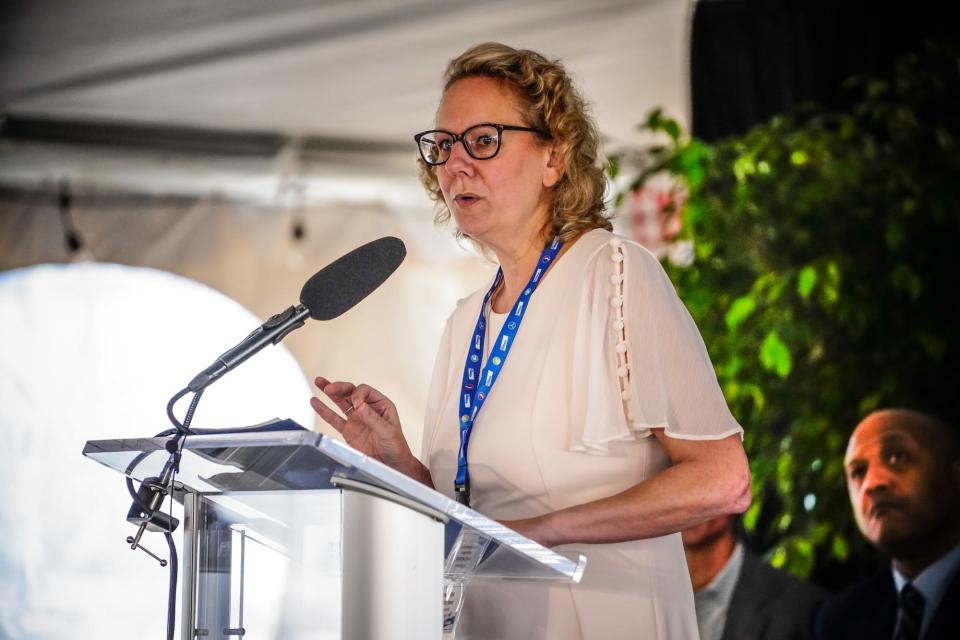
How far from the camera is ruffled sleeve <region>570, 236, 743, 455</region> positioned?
1667 millimetres

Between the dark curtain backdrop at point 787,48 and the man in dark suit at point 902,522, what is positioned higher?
the dark curtain backdrop at point 787,48

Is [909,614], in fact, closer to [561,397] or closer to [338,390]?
[561,397]

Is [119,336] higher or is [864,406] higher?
[119,336]

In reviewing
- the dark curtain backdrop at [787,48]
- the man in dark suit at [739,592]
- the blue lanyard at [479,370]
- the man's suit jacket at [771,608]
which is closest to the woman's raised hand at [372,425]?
the blue lanyard at [479,370]

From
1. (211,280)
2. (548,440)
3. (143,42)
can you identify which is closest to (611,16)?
(143,42)

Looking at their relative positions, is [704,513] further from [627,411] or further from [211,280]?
[211,280]

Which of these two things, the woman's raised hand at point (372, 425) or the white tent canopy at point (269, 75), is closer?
the woman's raised hand at point (372, 425)

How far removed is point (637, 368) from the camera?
1680 millimetres

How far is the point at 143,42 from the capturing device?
3664 mm

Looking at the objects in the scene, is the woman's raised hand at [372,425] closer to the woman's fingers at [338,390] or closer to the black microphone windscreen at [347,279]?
the woman's fingers at [338,390]

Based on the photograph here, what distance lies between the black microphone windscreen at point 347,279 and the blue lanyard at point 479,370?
25cm

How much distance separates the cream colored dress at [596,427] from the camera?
168 cm

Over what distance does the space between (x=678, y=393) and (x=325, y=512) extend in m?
0.61

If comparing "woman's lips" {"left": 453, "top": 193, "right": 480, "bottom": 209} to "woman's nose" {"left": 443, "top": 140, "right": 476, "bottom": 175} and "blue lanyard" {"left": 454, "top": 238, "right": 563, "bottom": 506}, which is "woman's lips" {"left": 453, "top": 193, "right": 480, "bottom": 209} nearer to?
"woman's nose" {"left": 443, "top": 140, "right": 476, "bottom": 175}
